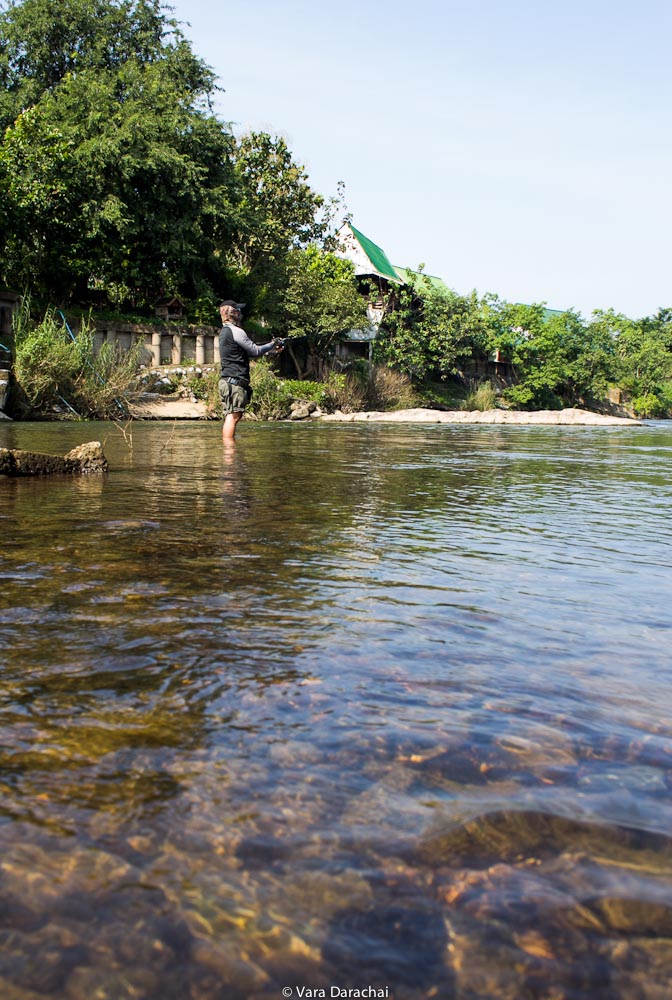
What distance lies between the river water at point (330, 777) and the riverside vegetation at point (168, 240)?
18.0m

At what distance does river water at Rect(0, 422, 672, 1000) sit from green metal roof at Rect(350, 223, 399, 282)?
48.0 meters

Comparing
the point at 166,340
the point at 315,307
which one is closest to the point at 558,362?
the point at 315,307

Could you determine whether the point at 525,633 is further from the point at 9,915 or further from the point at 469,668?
the point at 9,915

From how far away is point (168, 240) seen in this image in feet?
116

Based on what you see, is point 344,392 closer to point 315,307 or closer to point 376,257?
point 315,307

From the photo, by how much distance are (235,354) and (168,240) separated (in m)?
26.6

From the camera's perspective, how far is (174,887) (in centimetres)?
141

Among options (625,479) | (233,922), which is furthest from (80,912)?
(625,479)

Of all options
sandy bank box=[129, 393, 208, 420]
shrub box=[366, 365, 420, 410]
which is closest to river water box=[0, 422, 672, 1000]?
sandy bank box=[129, 393, 208, 420]

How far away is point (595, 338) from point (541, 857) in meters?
63.3

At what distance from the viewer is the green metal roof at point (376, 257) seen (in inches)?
1949

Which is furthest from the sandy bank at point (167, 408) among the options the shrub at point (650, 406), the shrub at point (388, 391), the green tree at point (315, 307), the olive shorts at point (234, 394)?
the shrub at point (650, 406)

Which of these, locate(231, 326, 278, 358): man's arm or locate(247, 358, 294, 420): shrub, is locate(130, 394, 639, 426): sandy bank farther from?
locate(231, 326, 278, 358): man's arm

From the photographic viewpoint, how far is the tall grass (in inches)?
775
